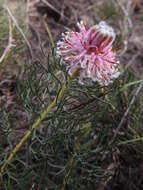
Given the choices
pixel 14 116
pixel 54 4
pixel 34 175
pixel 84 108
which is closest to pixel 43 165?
pixel 34 175

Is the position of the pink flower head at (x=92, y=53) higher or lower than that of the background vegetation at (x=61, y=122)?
higher

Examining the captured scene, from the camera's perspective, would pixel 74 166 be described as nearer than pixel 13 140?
Yes

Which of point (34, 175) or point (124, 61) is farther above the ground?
point (124, 61)

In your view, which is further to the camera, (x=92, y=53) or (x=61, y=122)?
(x=61, y=122)

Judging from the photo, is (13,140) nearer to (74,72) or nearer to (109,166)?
(109,166)

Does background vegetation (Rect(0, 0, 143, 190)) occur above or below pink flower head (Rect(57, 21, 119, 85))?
below

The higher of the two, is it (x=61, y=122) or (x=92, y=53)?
(x=92, y=53)

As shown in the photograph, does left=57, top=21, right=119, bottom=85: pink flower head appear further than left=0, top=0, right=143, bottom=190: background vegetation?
No

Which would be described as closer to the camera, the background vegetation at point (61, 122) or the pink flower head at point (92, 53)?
the pink flower head at point (92, 53)
